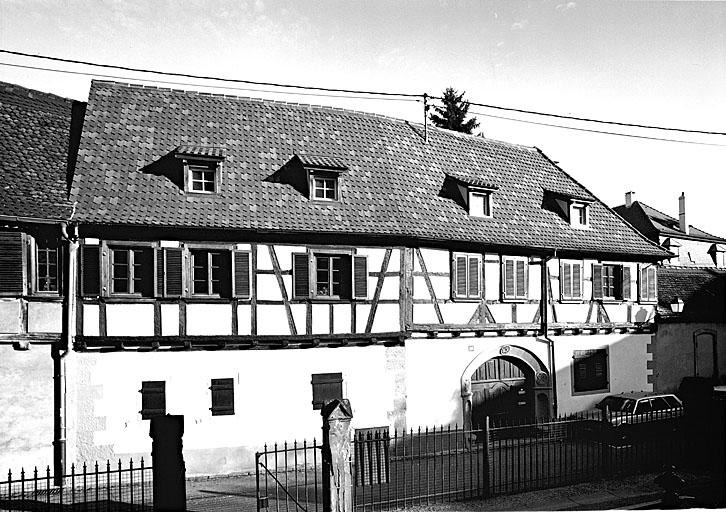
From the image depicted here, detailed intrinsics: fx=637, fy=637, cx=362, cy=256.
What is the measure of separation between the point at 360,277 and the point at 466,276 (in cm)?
336

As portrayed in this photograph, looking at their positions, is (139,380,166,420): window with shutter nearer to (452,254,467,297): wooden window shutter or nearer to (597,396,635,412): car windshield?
(452,254,467,297): wooden window shutter

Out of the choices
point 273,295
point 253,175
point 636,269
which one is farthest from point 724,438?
point 253,175

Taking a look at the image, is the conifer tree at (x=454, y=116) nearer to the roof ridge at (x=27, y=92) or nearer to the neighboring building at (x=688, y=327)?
the neighboring building at (x=688, y=327)

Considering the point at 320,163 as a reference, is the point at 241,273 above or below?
below

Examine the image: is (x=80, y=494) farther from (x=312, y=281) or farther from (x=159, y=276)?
(x=312, y=281)

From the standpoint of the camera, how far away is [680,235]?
120 feet

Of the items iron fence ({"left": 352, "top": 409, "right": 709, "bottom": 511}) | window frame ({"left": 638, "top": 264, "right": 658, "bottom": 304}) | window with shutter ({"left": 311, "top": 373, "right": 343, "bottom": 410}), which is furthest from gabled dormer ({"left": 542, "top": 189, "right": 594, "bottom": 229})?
window with shutter ({"left": 311, "top": 373, "right": 343, "bottom": 410})

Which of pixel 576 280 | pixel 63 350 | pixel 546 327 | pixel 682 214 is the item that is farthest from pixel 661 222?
pixel 63 350

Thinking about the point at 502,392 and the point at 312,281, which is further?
the point at 502,392

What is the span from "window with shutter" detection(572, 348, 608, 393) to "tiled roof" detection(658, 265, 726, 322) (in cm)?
367

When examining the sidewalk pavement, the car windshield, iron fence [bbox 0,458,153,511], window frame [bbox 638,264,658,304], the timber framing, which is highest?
window frame [bbox 638,264,658,304]

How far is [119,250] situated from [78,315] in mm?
1671

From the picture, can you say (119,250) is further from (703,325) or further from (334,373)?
(703,325)

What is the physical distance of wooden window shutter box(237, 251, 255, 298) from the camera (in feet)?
49.5
